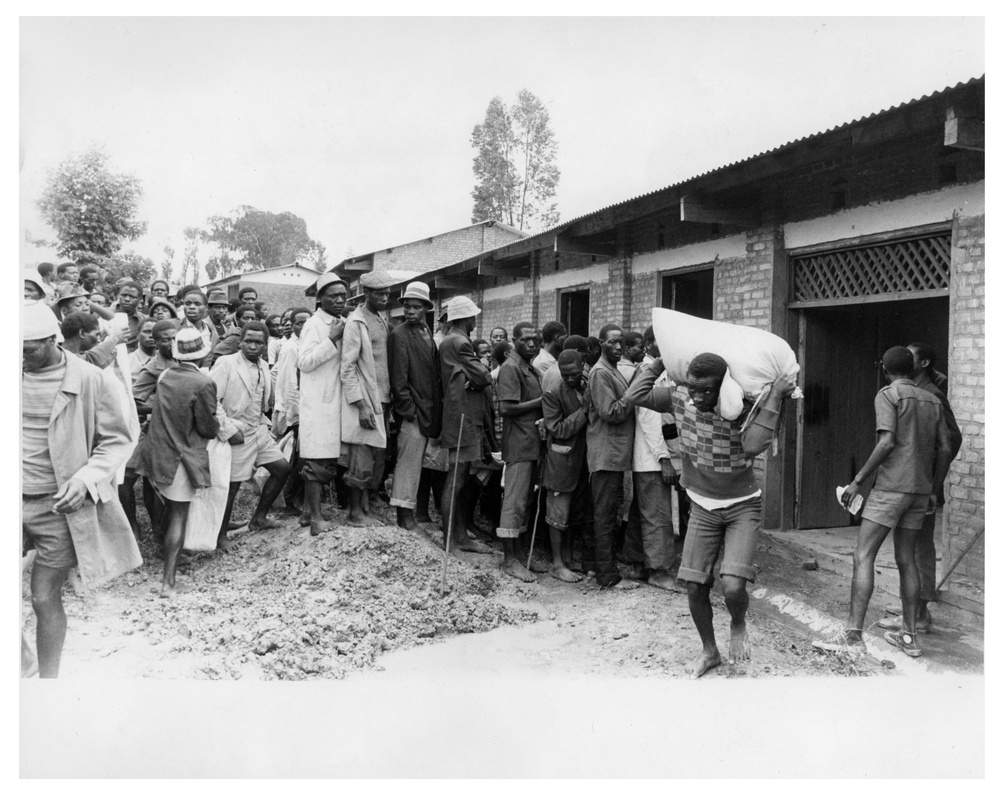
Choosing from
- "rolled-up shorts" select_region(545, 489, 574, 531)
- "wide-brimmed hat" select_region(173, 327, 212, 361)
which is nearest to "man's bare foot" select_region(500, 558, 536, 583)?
"rolled-up shorts" select_region(545, 489, 574, 531)

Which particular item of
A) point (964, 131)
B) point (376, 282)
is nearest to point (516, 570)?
point (376, 282)

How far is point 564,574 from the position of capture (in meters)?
5.73

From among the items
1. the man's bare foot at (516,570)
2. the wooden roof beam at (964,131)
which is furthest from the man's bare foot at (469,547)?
the wooden roof beam at (964,131)

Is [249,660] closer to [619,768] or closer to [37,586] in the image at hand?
[37,586]

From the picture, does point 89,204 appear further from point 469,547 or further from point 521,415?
point 469,547

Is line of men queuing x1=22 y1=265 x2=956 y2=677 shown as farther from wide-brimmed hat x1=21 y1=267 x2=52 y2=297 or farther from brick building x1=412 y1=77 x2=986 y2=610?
brick building x1=412 y1=77 x2=986 y2=610

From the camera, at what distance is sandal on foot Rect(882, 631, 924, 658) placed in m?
4.37

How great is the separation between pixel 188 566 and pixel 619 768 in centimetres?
310

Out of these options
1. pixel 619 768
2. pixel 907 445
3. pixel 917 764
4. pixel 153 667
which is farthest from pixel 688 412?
pixel 153 667

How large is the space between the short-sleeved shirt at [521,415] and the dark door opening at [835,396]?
2.41 m

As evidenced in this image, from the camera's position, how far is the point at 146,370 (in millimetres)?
5332

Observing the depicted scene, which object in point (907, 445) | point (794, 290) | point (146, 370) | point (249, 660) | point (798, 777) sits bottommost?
point (798, 777)

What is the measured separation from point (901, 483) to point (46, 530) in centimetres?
434

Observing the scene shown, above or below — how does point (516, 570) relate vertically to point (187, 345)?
below
